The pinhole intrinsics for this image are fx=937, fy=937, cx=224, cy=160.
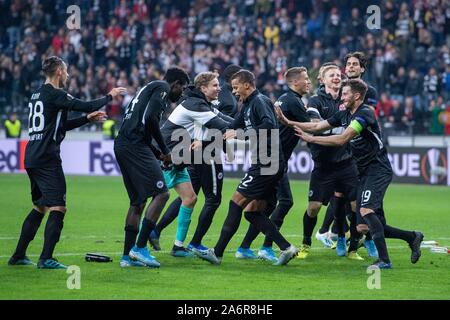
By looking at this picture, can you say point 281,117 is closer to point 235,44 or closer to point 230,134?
point 230,134

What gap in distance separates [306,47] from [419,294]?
73.8 feet

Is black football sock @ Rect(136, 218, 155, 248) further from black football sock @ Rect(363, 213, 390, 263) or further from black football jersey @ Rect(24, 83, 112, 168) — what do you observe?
black football sock @ Rect(363, 213, 390, 263)

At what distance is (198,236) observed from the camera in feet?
41.3

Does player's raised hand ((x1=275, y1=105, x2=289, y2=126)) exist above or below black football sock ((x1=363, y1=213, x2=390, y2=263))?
above

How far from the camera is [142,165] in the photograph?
1127cm

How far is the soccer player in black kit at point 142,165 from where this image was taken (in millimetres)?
11250

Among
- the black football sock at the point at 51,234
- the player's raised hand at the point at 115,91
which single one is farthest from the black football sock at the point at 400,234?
the black football sock at the point at 51,234

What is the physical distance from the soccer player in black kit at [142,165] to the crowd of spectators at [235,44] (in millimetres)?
17144

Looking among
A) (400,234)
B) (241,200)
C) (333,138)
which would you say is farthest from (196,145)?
(400,234)

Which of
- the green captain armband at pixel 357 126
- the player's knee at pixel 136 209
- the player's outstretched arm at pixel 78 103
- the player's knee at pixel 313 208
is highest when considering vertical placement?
the player's outstretched arm at pixel 78 103

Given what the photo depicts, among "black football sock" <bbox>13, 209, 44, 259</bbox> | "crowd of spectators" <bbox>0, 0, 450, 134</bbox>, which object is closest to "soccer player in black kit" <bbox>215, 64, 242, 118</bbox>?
"black football sock" <bbox>13, 209, 44, 259</bbox>

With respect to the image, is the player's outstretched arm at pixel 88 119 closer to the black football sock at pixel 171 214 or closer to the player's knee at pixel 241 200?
the player's knee at pixel 241 200

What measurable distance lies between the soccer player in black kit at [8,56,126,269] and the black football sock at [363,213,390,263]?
3.38m

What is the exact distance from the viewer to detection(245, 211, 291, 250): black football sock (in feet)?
37.4
